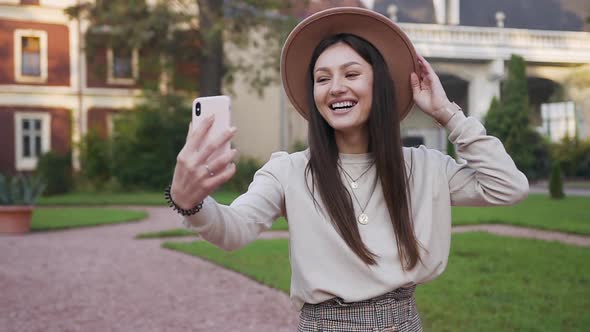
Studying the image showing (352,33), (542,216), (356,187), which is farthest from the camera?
(542,216)

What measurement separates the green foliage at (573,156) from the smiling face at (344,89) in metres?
24.7

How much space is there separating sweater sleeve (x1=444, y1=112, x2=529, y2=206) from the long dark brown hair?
0.62ft

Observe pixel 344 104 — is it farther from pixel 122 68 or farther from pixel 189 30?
pixel 122 68

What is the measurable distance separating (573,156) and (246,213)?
25.4 meters

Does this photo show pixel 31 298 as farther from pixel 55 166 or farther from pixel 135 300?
pixel 55 166

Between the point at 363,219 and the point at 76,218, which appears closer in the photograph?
the point at 363,219

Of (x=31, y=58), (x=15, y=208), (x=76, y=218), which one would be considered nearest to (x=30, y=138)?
(x=31, y=58)

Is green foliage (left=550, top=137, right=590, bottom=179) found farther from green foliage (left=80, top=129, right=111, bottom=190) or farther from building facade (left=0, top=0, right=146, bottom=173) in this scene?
green foliage (left=80, top=129, right=111, bottom=190)

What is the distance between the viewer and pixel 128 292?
235 inches

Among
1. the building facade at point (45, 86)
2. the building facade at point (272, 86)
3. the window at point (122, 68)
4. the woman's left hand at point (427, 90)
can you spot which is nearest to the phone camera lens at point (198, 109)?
the woman's left hand at point (427, 90)

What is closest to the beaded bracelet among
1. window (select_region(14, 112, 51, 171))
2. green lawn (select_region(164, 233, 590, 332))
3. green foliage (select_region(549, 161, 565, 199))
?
green lawn (select_region(164, 233, 590, 332))

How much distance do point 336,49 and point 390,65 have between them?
21cm

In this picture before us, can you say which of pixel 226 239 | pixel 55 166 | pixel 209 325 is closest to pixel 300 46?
pixel 226 239

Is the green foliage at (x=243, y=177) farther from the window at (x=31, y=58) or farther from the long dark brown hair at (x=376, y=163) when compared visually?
the long dark brown hair at (x=376, y=163)
